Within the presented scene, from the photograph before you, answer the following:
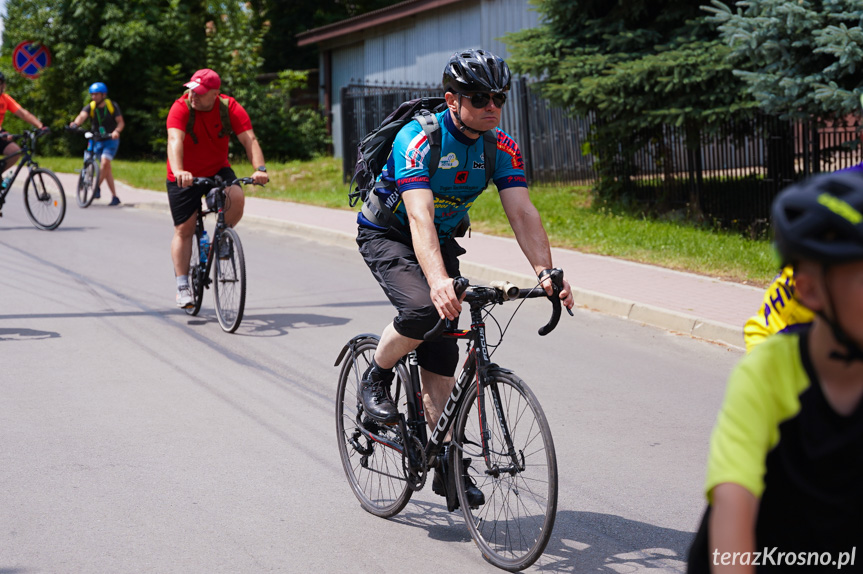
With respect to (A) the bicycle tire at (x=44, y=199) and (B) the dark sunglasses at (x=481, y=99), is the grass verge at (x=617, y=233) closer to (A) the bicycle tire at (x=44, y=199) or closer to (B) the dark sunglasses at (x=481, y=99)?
(A) the bicycle tire at (x=44, y=199)

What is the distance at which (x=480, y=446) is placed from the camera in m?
3.86

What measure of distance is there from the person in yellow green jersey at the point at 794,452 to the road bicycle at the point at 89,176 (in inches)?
606

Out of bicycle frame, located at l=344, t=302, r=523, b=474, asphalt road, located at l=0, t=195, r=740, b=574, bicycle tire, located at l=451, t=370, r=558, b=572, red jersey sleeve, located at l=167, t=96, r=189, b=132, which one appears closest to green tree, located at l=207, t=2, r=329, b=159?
asphalt road, located at l=0, t=195, r=740, b=574

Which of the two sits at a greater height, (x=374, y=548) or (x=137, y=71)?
(x=137, y=71)

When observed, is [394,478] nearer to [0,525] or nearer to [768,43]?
[0,525]

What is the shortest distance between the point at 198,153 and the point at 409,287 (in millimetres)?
4617

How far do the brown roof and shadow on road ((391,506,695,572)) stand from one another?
63.5 feet

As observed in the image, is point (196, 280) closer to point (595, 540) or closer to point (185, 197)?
point (185, 197)

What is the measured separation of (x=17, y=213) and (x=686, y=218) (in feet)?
33.6

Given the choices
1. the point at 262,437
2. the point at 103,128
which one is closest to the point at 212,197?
the point at 262,437

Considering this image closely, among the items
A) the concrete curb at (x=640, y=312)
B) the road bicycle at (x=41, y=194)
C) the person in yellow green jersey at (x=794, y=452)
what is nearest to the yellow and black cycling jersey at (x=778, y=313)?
the person in yellow green jersey at (x=794, y=452)

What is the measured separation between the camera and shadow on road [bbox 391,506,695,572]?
12.7ft

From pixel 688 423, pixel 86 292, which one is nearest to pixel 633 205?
pixel 86 292

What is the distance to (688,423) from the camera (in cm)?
578
